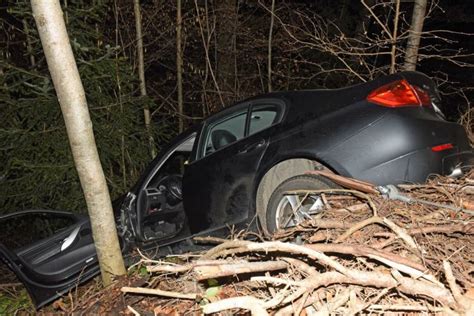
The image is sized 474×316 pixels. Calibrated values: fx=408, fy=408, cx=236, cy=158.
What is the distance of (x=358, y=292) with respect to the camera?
2.10 metres

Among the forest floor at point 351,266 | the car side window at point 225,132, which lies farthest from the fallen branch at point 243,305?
the car side window at point 225,132

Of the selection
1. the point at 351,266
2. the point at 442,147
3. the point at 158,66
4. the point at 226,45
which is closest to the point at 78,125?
the point at 351,266

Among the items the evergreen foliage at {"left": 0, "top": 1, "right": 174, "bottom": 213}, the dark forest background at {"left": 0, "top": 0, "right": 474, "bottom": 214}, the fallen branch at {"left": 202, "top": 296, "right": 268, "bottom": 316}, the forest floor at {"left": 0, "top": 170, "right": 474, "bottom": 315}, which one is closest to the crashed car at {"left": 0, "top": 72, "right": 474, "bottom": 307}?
the forest floor at {"left": 0, "top": 170, "right": 474, "bottom": 315}

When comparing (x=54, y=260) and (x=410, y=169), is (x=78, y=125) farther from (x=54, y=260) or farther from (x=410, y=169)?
(x=410, y=169)

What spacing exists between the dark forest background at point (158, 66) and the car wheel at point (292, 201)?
3.42 metres

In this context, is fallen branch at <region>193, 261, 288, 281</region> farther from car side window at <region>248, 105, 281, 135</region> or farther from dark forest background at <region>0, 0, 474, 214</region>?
dark forest background at <region>0, 0, 474, 214</region>

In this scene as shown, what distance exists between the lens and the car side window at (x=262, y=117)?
3975 mm

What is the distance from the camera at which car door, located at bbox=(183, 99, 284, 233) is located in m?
3.94

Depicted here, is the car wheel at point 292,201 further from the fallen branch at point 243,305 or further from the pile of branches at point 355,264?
the fallen branch at point 243,305

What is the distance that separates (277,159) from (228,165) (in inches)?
23.0

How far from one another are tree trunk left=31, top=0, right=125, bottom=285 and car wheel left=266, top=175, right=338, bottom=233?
1.50 metres

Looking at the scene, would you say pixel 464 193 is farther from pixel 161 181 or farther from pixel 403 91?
pixel 161 181

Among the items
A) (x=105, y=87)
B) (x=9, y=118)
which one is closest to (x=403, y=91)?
(x=105, y=87)

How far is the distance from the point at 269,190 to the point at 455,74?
12.2m
